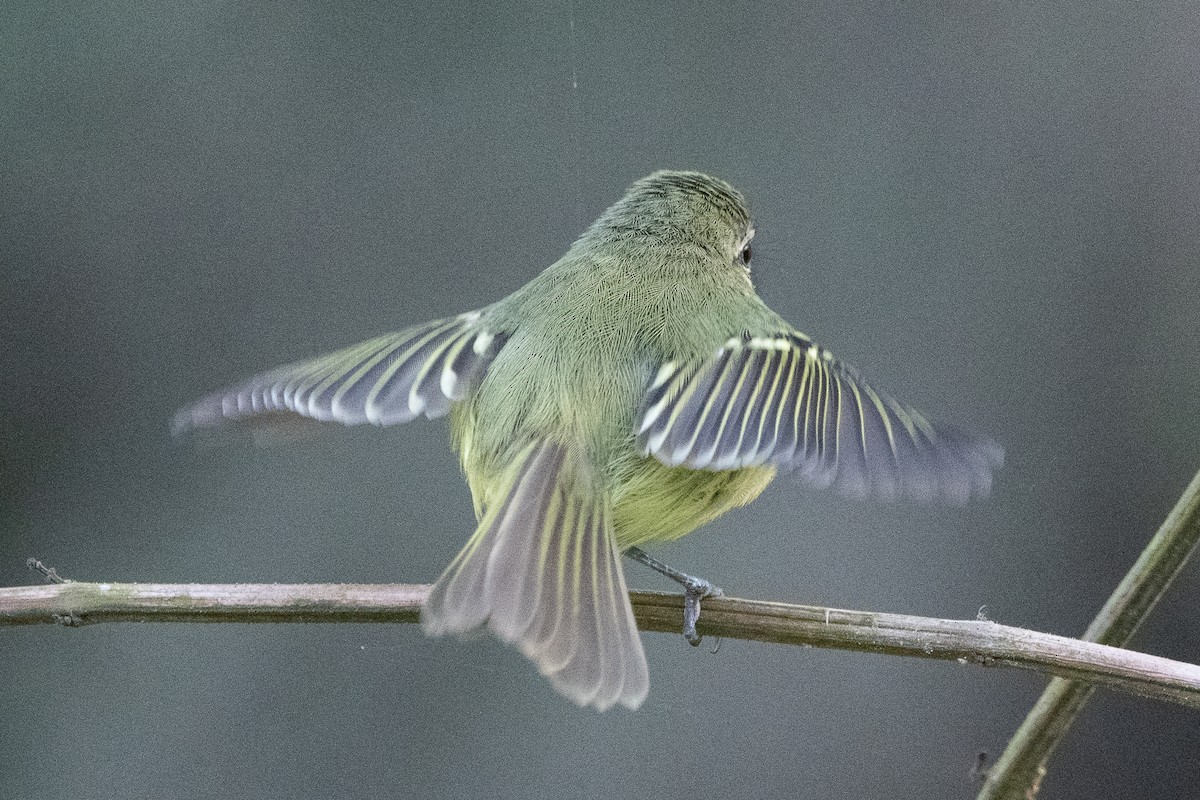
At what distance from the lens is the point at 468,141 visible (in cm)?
365

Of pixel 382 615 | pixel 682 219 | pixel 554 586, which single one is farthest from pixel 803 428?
pixel 682 219

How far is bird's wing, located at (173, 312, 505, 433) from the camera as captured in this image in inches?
101

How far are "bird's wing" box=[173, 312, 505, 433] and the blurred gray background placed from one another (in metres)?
0.62

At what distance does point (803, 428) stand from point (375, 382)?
95 cm

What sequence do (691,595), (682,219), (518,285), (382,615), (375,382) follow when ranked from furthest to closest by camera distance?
(518,285) < (682,219) < (375,382) < (691,595) < (382,615)

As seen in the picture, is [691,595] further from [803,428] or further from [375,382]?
[375,382]

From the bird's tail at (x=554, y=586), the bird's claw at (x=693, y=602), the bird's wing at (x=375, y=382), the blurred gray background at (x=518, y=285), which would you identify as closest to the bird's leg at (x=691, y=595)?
the bird's claw at (x=693, y=602)

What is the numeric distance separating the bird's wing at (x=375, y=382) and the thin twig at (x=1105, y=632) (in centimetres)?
122

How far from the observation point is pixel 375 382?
105 inches

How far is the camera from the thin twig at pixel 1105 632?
1.88 metres

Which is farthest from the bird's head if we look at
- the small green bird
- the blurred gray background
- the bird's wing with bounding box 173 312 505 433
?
the bird's wing with bounding box 173 312 505 433

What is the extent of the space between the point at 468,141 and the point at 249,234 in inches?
26.2

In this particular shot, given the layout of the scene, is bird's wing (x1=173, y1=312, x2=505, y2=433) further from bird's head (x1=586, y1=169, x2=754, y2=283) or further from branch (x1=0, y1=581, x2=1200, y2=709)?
branch (x1=0, y1=581, x2=1200, y2=709)

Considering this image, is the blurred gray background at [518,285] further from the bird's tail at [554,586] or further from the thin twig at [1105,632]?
the bird's tail at [554,586]
